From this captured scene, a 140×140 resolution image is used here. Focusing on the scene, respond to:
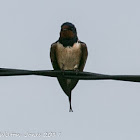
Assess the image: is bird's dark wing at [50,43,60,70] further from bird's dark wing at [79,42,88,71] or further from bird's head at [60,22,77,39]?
bird's dark wing at [79,42,88,71]

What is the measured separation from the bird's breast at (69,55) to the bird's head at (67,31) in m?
0.15

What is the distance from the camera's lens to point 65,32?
7539 millimetres

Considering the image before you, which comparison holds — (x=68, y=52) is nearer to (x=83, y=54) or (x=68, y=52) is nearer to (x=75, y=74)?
(x=83, y=54)

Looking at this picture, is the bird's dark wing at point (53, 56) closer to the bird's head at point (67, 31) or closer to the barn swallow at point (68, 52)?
the barn swallow at point (68, 52)

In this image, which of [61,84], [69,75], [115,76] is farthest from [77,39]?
[115,76]

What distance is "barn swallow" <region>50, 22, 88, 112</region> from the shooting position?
754 cm

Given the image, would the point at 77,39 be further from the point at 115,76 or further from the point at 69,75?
the point at 115,76

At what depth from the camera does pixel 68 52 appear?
7543mm

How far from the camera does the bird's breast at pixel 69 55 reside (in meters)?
7.54

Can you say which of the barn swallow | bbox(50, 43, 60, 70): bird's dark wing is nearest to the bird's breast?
the barn swallow

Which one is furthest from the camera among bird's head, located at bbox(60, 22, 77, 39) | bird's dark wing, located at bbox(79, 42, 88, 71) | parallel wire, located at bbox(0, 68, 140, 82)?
bird's dark wing, located at bbox(79, 42, 88, 71)

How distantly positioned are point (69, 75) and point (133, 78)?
2.49 ft

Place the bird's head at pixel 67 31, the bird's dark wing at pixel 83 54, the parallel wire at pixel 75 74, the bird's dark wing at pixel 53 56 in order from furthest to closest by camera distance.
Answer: the bird's dark wing at pixel 53 56
the bird's dark wing at pixel 83 54
the bird's head at pixel 67 31
the parallel wire at pixel 75 74

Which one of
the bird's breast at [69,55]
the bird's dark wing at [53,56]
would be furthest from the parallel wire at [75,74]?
the bird's dark wing at [53,56]
